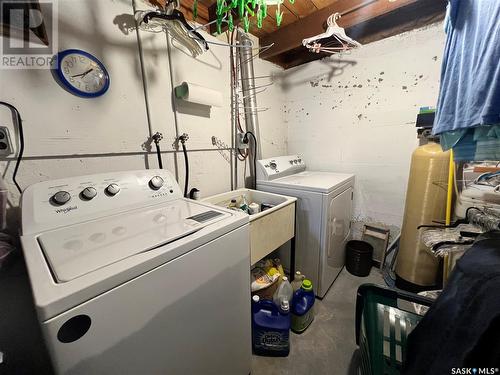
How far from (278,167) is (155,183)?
3.88 ft

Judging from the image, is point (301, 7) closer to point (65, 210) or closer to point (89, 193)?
point (89, 193)

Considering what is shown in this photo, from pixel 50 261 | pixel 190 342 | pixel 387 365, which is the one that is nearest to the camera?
pixel 50 261

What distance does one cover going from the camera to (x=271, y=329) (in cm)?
126

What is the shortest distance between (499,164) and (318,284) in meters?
1.38

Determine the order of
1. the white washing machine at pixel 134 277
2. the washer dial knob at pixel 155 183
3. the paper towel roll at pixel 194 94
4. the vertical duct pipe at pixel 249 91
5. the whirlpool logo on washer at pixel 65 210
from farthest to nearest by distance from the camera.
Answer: the vertical duct pipe at pixel 249 91 < the paper towel roll at pixel 194 94 < the washer dial knob at pixel 155 183 < the whirlpool logo on washer at pixel 65 210 < the white washing machine at pixel 134 277

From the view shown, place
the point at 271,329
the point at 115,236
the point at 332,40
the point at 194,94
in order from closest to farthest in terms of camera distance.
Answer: the point at 115,236
the point at 271,329
the point at 194,94
the point at 332,40

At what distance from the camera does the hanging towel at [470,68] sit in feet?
2.32

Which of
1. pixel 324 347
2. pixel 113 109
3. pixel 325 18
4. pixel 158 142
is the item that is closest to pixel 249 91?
pixel 325 18

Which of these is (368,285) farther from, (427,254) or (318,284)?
(427,254)

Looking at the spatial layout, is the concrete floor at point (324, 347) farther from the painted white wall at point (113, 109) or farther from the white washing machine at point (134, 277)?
the painted white wall at point (113, 109)

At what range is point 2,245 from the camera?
0.78 meters

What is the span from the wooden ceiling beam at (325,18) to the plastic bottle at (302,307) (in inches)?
81.6

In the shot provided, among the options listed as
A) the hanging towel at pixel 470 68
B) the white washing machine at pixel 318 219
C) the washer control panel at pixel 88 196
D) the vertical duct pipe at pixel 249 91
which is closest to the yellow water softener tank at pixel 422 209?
the white washing machine at pixel 318 219

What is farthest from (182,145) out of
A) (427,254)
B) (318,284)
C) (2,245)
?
(427,254)
